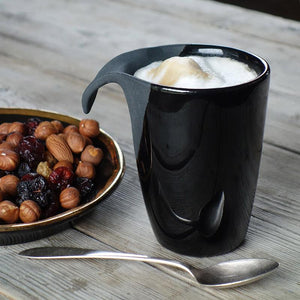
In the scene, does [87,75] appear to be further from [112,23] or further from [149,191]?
[149,191]

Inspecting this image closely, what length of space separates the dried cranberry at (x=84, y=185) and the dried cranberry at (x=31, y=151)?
0.06m

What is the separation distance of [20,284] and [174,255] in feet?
0.54

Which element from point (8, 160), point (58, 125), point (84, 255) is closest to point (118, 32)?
point (58, 125)

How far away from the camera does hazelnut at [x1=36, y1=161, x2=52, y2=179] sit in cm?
74

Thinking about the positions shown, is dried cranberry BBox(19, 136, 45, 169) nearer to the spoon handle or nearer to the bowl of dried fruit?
the bowl of dried fruit

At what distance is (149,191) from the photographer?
66 cm

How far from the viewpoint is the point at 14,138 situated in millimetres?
777

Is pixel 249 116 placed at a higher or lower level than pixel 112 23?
higher

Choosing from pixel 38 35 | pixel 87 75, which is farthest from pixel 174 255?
pixel 38 35

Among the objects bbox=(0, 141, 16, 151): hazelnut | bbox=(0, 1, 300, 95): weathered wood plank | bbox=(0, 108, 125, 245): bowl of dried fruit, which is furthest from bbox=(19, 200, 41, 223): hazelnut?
bbox=(0, 1, 300, 95): weathered wood plank

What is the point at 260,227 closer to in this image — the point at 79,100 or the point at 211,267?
the point at 211,267

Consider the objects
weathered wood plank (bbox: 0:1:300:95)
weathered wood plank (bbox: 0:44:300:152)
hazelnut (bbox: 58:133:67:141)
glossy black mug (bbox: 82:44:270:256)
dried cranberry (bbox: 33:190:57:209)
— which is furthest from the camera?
weathered wood plank (bbox: 0:1:300:95)

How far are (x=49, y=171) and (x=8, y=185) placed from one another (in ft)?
0.18

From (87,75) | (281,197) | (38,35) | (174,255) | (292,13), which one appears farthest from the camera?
(292,13)
